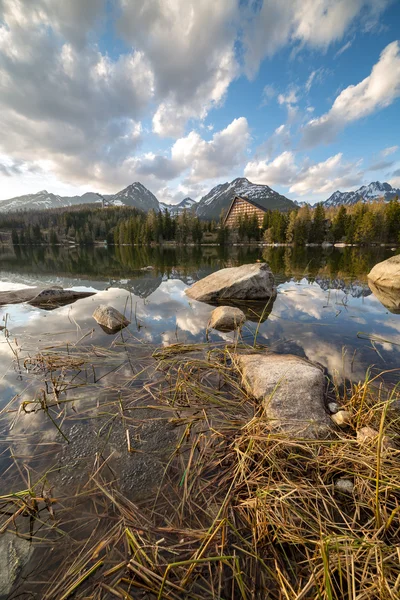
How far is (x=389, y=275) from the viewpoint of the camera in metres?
13.1

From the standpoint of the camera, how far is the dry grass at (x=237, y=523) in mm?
1627

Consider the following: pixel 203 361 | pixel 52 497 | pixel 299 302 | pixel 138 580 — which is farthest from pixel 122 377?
pixel 299 302

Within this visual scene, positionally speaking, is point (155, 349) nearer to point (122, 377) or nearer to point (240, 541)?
point (122, 377)

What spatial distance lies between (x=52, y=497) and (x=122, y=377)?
2.13 meters

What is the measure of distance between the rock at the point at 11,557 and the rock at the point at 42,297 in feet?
28.0

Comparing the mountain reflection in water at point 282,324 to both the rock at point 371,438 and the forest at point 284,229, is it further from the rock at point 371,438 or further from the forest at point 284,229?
the forest at point 284,229

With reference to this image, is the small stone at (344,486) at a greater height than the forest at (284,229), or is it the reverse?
the forest at (284,229)

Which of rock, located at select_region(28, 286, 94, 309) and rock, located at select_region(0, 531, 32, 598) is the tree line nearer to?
rock, located at select_region(28, 286, 94, 309)

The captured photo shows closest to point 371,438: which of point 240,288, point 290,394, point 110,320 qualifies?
point 290,394

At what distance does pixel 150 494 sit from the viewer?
91.8 inches

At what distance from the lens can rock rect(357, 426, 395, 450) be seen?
256 cm

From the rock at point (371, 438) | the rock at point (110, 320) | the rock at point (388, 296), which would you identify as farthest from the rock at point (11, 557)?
the rock at point (388, 296)

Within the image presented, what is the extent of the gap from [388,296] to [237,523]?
12.2 m

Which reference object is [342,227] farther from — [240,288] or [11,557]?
[11,557]
